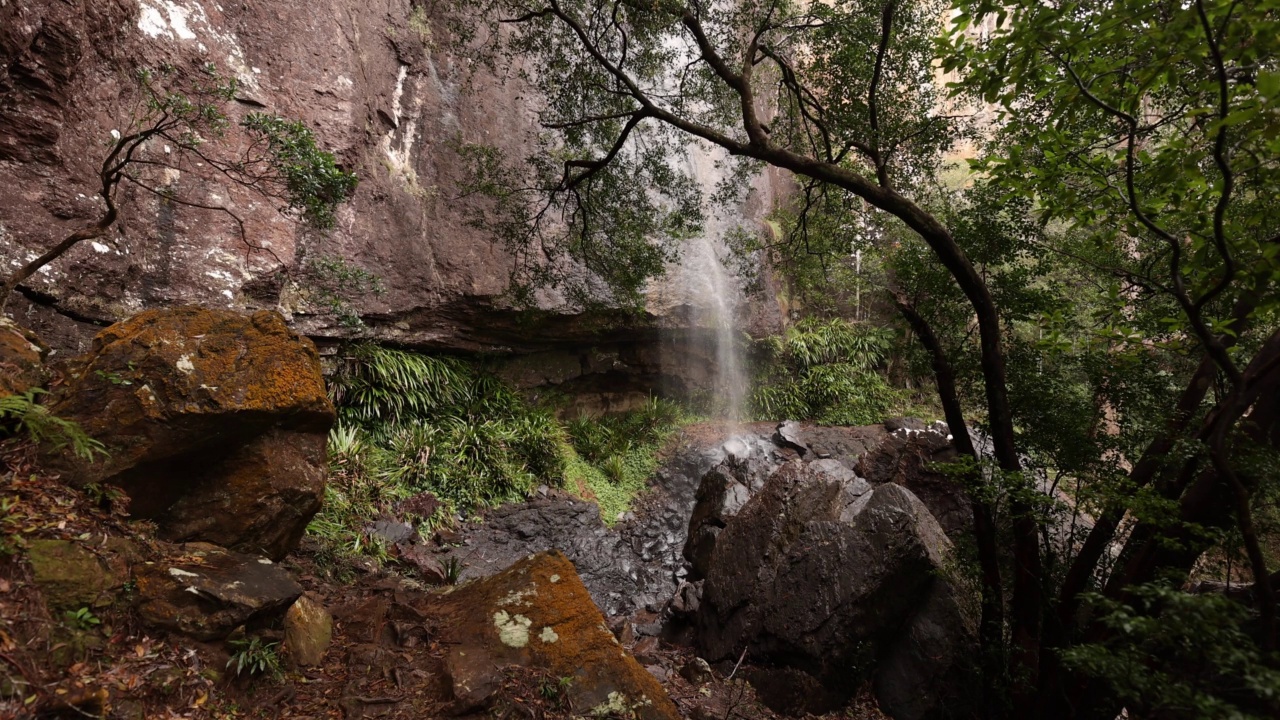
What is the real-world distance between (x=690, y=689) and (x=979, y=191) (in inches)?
195

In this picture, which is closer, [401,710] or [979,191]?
[401,710]

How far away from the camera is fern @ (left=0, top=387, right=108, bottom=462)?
276 cm

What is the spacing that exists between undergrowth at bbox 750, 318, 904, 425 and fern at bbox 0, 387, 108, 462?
11777 millimetres

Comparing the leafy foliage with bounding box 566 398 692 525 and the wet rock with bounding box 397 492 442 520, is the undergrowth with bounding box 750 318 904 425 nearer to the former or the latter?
the leafy foliage with bounding box 566 398 692 525

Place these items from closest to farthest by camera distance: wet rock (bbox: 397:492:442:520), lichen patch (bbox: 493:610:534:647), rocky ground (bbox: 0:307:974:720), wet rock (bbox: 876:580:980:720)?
1. rocky ground (bbox: 0:307:974:720)
2. lichen patch (bbox: 493:610:534:647)
3. wet rock (bbox: 876:580:980:720)
4. wet rock (bbox: 397:492:442:520)

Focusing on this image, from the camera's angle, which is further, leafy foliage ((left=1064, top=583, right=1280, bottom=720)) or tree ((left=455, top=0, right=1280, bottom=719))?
tree ((left=455, top=0, right=1280, bottom=719))

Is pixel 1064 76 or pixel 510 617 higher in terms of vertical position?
pixel 1064 76

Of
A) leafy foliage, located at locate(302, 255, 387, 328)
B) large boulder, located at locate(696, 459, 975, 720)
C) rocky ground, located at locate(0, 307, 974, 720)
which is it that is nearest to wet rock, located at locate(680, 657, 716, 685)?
rocky ground, located at locate(0, 307, 974, 720)

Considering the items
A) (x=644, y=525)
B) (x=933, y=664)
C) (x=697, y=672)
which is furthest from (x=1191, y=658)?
(x=644, y=525)

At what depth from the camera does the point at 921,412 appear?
42.0ft

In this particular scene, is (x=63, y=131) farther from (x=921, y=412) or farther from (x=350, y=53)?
(x=921, y=412)

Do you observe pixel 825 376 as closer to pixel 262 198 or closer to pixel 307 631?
pixel 262 198

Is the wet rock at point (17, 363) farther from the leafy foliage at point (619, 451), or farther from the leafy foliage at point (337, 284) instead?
the leafy foliage at point (619, 451)

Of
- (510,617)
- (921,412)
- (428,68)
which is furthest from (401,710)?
(921,412)
